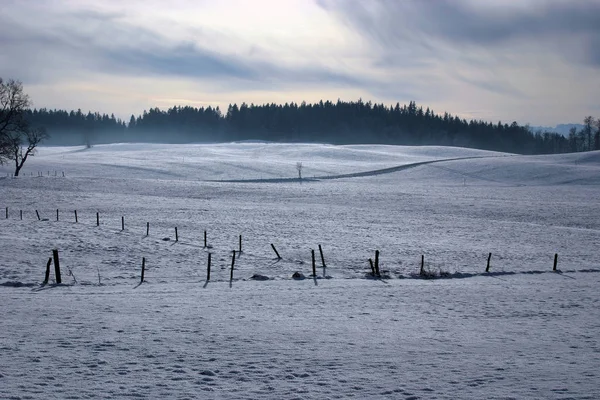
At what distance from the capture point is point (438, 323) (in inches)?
562

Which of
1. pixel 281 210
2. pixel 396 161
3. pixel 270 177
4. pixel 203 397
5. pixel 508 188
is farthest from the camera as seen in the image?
pixel 396 161

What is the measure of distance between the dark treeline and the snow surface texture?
133 meters

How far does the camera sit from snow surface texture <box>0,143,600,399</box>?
9867 millimetres

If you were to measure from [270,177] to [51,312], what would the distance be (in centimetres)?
6484

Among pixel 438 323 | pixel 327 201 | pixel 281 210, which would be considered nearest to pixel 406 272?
pixel 438 323

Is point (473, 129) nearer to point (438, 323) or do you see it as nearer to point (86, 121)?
point (86, 121)

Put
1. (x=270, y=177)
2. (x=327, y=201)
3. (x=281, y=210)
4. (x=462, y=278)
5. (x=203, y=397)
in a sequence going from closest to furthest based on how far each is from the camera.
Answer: (x=203, y=397) → (x=462, y=278) → (x=281, y=210) → (x=327, y=201) → (x=270, y=177)

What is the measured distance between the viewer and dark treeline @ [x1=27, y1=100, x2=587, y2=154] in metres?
178

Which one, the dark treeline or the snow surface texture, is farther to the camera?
the dark treeline

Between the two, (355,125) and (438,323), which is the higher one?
(355,125)

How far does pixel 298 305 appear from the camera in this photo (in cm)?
1605

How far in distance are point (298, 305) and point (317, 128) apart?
16913 cm

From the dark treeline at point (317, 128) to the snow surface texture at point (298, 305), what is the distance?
133487mm

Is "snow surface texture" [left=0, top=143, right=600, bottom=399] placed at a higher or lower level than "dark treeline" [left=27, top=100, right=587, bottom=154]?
lower
